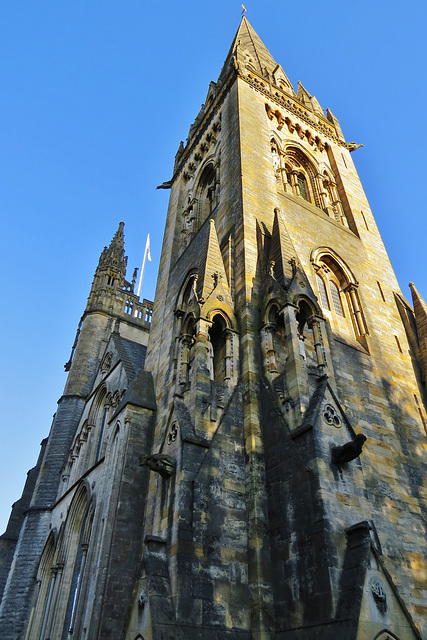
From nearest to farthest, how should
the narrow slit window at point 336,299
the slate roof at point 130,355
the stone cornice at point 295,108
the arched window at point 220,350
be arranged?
the arched window at point 220,350 < the narrow slit window at point 336,299 < the slate roof at point 130,355 < the stone cornice at point 295,108

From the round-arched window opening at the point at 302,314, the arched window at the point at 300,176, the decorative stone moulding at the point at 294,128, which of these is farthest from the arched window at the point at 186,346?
the decorative stone moulding at the point at 294,128

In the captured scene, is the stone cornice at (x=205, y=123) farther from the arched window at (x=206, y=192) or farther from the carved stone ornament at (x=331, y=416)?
the carved stone ornament at (x=331, y=416)

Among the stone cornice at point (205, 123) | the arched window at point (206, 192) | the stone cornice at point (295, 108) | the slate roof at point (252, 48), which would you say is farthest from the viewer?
the slate roof at point (252, 48)

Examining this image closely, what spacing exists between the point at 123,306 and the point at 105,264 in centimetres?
540

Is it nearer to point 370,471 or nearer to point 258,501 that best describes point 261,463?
point 258,501

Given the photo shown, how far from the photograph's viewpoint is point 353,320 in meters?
16.0

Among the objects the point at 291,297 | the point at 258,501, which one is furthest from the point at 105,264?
the point at 258,501

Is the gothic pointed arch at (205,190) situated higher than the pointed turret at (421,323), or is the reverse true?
the gothic pointed arch at (205,190)

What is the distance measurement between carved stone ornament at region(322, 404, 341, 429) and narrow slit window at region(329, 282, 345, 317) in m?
6.29

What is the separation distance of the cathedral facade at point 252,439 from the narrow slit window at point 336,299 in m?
0.05

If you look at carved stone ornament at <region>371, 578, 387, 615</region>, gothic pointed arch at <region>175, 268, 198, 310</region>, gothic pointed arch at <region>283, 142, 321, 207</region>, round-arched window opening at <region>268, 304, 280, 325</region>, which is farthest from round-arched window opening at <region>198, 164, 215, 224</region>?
carved stone ornament at <region>371, 578, 387, 615</region>

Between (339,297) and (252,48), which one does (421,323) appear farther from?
(252,48)

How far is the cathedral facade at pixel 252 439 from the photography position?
28.7 feet

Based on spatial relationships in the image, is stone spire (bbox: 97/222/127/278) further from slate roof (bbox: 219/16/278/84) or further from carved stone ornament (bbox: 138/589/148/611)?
carved stone ornament (bbox: 138/589/148/611)
